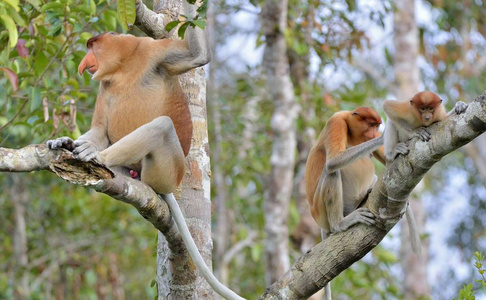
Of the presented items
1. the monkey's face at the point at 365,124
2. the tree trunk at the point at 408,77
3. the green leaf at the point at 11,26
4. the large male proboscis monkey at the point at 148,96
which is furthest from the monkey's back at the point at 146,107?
the tree trunk at the point at 408,77

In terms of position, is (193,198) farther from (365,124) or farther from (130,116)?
(365,124)

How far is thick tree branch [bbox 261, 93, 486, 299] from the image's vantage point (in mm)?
2314

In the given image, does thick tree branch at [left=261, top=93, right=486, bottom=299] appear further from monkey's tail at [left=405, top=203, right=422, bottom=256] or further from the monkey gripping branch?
Answer: monkey's tail at [left=405, top=203, right=422, bottom=256]

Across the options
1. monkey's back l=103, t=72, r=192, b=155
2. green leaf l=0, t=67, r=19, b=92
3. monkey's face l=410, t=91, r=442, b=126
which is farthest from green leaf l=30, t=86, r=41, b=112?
monkey's face l=410, t=91, r=442, b=126

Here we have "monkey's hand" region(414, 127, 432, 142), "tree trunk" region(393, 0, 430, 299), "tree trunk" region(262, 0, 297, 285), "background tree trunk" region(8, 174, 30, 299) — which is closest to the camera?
"monkey's hand" region(414, 127, 432, 142)

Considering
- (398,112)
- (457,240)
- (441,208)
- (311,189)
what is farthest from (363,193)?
(441,208)

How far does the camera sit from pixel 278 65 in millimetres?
5719

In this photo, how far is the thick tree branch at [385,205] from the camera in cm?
231

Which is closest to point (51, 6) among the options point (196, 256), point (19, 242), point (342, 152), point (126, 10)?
point (126, 10)

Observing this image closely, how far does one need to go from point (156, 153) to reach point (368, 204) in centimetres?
92

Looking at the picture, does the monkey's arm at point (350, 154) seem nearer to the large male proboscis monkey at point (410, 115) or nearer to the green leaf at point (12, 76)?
the large male proboscis monkey at point (410, 115)

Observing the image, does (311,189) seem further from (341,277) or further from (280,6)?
(341,277)

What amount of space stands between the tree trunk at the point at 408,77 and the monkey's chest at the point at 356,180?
4.44 meters

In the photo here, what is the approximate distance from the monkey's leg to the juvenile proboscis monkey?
105cm
